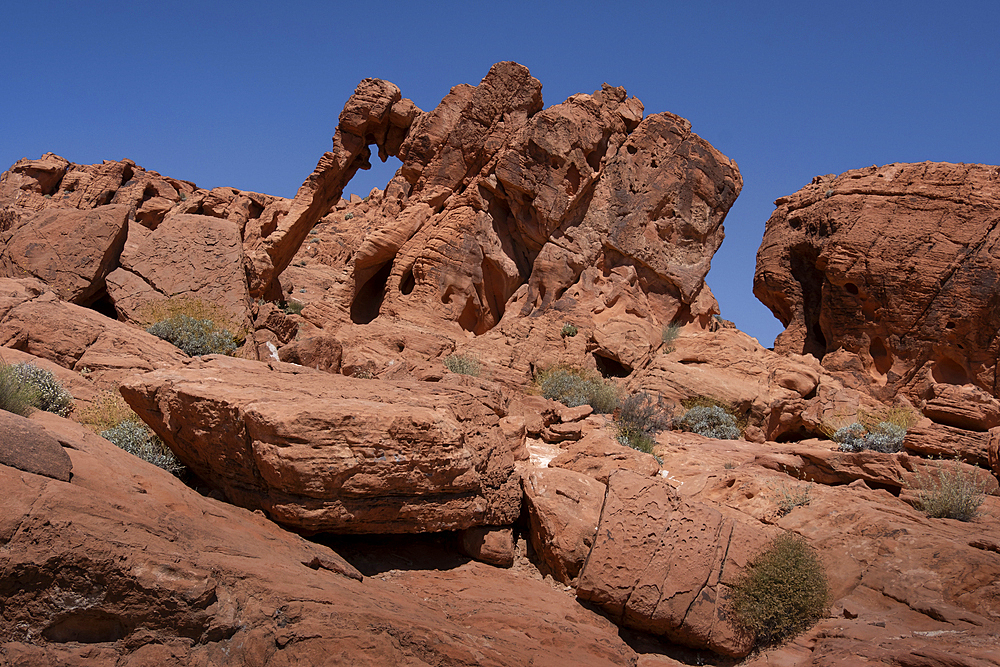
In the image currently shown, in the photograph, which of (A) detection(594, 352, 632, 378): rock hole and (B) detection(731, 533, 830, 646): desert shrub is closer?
(B) detection(731, 533, 830, 646): desert shrub

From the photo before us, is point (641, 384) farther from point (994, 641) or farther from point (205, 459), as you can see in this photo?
point (205, 459)

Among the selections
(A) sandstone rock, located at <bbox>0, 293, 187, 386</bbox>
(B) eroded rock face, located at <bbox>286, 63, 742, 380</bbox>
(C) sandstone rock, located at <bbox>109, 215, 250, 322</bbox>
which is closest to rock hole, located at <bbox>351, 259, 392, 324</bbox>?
(B) eroded rock face, located at <bbox>286, 63, 742, 380</bbox>

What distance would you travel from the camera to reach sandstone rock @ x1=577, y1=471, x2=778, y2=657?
248 inches

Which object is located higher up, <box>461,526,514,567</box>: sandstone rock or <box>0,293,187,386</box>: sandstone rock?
<box>0,293,187,386</box>: sandstone rock

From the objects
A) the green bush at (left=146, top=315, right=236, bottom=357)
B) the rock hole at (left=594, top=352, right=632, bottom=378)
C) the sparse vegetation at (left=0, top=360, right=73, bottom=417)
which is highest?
the rock hole at (left=594, top=352, right=632, bottom=378)

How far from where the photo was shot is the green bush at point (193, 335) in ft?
33.4

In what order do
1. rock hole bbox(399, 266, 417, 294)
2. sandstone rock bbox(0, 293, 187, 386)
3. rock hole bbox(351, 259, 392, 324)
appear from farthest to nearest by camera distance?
rock hole bbox(351, 259, 392, 324) < rock hole bbox(399, 266, 417, 294) < sandstone rock bbox(0, 293, 187, 386)

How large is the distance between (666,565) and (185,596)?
4.30 meters

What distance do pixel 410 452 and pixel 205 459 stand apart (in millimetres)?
1952

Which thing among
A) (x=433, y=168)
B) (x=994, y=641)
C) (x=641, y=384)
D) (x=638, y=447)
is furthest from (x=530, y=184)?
(x=994, y=641)

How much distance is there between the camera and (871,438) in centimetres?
1176

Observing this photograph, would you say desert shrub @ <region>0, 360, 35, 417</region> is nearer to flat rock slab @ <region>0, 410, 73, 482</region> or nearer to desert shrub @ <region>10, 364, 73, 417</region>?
desert shrub @ <region>10, 364, 73, 417</region>

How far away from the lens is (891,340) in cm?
1862

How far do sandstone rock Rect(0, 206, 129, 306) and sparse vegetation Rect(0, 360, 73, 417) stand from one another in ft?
13.5
